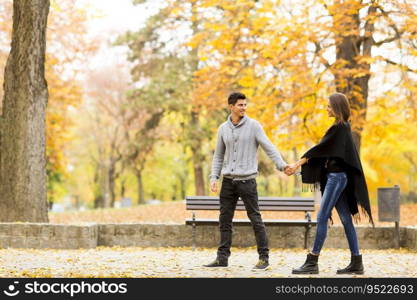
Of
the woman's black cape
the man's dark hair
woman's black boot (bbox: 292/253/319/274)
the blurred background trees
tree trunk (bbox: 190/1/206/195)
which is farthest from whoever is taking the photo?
A: tree trunk (bbox: 190/1/206/195)

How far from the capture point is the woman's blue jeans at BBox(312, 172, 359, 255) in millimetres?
7602

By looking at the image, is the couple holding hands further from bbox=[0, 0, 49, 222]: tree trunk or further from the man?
bbox=[0, 0, 49, 222]: tree trunk

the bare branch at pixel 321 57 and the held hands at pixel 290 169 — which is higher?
the bare branch at pixel 321 57

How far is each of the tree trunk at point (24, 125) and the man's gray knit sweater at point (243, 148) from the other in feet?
17.1

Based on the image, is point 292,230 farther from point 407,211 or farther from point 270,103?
point 407,211

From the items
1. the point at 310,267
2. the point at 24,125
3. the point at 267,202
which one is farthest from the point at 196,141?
the point at 310,267

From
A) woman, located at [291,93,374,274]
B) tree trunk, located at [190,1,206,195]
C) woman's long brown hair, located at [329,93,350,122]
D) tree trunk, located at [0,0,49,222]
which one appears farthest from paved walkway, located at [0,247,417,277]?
tree trunk, located at [190,1,206,195]

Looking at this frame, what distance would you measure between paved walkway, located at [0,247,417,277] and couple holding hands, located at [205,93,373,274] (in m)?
0.37

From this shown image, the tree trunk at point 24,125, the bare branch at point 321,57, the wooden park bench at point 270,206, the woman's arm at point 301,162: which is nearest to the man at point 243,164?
the woman's arm at point 301,162

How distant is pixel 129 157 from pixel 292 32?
16304 mm

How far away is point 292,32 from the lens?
15.8 m

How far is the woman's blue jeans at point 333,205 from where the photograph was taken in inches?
299

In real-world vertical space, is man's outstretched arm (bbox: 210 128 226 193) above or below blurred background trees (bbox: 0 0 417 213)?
below

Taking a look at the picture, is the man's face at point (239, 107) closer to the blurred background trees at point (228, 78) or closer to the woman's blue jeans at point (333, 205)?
the woman's blue jeans at point (333, 205)
